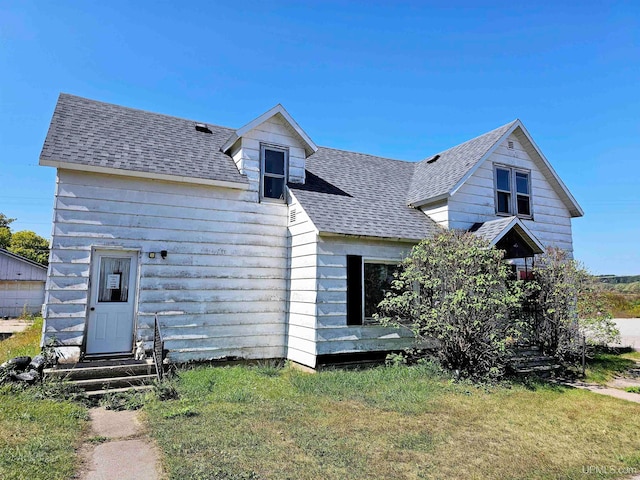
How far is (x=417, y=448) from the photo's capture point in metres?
5.14

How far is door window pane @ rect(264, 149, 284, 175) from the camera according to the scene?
1113 cm

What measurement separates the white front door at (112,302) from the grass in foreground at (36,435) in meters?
2.08

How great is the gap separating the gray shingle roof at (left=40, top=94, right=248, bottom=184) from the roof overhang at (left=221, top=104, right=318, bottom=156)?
0.55 metres

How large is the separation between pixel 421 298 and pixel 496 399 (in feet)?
9.94

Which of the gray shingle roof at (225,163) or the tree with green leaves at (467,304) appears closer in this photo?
the tree with green leaves at (467,304)

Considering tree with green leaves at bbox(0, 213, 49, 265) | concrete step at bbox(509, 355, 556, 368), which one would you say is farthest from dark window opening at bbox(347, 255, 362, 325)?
tree with green leaves at bbox(0, 213, 49, 265)

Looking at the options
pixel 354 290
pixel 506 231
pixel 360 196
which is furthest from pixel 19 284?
pixel 506 231

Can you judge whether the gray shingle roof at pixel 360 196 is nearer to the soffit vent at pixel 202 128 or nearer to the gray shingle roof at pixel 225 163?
the gray shingle roof at pixel 225 163

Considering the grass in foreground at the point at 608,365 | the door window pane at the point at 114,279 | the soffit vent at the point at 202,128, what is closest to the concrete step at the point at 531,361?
the grass in foreground at the point at 608,365

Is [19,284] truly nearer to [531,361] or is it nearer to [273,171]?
[273,171]

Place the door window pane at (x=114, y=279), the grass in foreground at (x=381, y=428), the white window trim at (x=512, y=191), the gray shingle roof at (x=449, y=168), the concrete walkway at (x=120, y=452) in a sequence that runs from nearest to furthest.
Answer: the concrete walkway at (x=120, y=452) → the grass in foreground at (x=381, y=428) → the door window pane at (x=114, y=279) → the gray shingle roof at (x=449, y=168) → the white window trim at (x=512, y=191)

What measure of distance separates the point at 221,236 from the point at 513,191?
31.4 ft

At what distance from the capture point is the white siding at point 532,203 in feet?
39.5

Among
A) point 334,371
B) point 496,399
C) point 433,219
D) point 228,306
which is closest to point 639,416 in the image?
point 496,399
